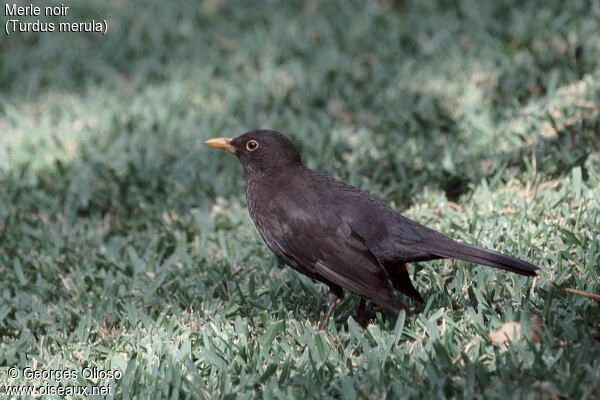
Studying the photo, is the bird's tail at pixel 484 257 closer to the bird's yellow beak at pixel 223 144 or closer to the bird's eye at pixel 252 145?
the bird's eye at pixel 252 145

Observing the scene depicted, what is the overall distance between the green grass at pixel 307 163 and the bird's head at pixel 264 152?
73 cm

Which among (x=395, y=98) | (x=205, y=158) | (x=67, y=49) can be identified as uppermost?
(x=67, y=49)

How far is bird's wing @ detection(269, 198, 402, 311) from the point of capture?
4598mm

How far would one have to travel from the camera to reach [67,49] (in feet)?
33.4

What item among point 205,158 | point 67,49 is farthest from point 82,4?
point 205,158

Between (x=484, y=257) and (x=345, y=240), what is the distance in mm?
791

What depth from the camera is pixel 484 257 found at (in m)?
4.43

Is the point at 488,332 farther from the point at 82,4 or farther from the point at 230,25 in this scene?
the point at 82,4

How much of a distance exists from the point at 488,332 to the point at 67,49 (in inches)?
288

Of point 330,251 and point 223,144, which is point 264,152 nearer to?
point 223,144

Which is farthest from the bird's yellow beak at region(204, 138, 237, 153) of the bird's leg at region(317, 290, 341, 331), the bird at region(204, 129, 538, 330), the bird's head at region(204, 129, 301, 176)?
the bird's leg at region(317, 290, 341, 331)

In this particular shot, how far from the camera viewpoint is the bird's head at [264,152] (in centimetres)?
552

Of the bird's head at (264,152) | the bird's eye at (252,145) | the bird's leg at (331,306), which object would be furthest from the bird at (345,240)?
the bird's eye at (252,145)

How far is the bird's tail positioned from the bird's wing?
345 mm
